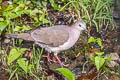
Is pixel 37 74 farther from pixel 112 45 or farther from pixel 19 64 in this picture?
pixel 112 45

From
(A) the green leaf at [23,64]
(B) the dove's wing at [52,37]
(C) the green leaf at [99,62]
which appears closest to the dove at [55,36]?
(B) the dove's wing at [52,37]

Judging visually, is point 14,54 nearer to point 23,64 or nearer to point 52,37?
point 23,64

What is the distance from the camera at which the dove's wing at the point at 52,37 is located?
4953 millimetres

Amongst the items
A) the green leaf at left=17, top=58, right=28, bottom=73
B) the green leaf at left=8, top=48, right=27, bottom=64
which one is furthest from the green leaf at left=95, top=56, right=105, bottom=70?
the green leaf at left=8, top=48, right=27, bottom=64

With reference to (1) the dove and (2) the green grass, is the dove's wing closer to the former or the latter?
(1) the dove

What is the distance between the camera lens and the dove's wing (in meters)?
4.95

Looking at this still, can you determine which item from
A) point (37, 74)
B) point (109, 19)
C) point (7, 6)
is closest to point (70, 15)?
point (109, 19)

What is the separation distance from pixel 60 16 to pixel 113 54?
1348mm

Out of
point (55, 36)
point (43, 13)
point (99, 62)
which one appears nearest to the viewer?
point (99, 62)

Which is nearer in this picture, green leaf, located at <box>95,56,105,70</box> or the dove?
green leaf, located at <box>95,56,105,70</box>

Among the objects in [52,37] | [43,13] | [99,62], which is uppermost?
[43,13]

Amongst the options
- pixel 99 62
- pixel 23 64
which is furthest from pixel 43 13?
pixel 99 62

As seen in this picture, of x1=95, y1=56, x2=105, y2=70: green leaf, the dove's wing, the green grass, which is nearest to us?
x1=95, y1=56, x2=105, y2=70: green leaf

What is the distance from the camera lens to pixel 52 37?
4.97 m
